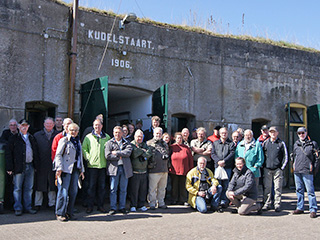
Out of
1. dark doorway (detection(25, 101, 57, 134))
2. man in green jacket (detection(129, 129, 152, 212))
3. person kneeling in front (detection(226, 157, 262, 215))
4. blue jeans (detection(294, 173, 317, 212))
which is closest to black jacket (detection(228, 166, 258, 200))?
person kneeling in front (detection(226, 157, 262, 215))

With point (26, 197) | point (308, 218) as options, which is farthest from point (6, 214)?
point (308, 218)

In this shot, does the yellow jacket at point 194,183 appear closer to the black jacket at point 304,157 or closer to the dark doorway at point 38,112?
the black jacket at point 304,157

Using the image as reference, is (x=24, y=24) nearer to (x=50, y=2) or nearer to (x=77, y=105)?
(x=50, y=2)

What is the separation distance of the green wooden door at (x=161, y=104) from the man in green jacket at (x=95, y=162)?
2.51 m

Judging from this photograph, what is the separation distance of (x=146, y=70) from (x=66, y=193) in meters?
5.09

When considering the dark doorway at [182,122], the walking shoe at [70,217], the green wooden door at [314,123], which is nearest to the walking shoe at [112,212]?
the walking shoe at [70,217]

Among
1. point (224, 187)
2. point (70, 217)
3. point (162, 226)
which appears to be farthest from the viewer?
point (224, 187)

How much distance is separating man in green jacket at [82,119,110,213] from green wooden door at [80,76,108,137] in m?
1.24

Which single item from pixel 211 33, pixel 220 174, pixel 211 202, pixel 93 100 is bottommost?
pixel 211 202

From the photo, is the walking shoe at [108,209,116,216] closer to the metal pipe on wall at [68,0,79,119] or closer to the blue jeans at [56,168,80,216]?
the blue jeans at [56,168,80,216]

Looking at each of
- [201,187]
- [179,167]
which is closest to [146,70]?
[179,167]

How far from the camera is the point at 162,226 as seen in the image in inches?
249

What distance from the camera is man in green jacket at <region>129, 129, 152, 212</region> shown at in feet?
25.0

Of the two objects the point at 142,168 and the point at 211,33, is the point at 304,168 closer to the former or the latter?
the point at 142,168
